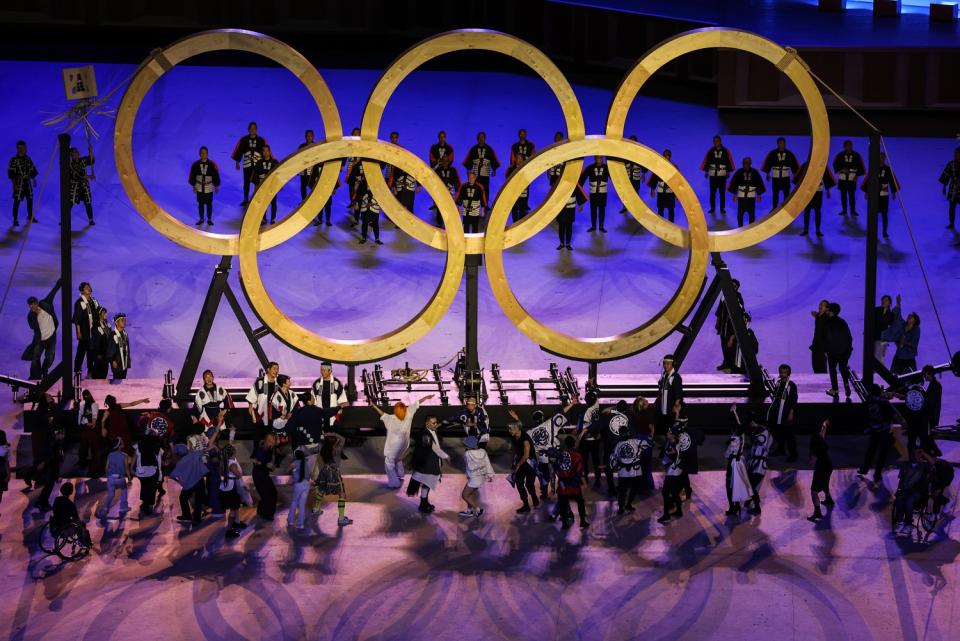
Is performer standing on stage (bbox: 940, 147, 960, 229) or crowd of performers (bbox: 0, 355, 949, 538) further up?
performer standing on stage (bbox: 940, 147, 960, 229)

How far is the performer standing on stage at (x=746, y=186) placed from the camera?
101 feet

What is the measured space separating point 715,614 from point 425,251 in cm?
1467

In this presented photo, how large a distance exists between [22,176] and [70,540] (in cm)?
1359

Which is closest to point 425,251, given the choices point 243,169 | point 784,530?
point 243,169

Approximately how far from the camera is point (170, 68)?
22.0 m

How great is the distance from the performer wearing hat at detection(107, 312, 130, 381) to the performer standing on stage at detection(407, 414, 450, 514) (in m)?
5.94

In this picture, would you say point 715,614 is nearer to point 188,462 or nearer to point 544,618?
point 544,618

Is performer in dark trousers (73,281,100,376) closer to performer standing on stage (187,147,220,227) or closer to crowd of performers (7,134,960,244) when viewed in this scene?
crowd of performers (7,134,960,244)

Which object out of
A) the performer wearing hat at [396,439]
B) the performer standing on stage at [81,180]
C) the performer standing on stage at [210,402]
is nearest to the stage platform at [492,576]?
the performer wearing hat at [396,439]

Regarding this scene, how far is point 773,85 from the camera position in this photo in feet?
117

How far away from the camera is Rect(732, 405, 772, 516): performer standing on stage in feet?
68.2

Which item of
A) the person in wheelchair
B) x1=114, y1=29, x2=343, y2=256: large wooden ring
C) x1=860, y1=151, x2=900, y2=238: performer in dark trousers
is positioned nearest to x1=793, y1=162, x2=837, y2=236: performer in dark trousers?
x1=860, y1=151, x2=900, y2=238: performer in dark trousers

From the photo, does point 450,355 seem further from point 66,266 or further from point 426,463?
point 66,266

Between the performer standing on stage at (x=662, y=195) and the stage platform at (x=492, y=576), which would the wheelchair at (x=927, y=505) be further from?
the performer standing on stage at (x=662, y=195)
